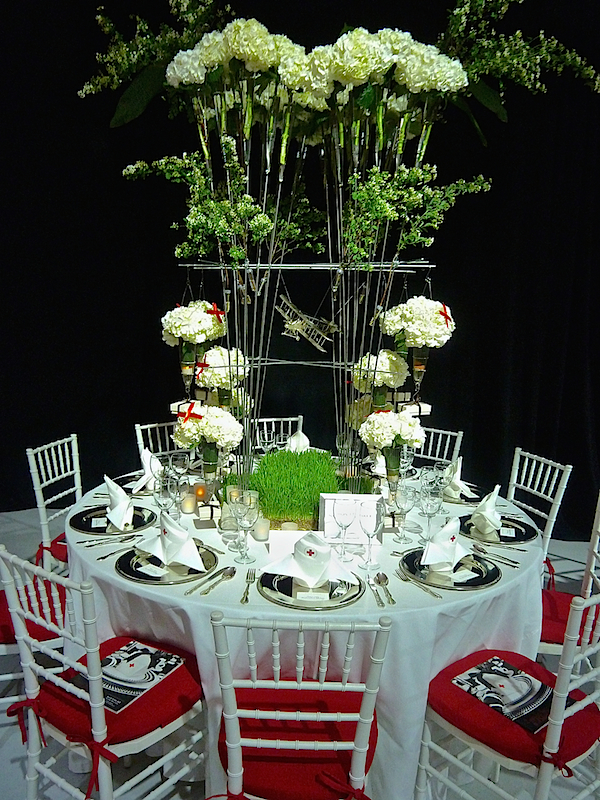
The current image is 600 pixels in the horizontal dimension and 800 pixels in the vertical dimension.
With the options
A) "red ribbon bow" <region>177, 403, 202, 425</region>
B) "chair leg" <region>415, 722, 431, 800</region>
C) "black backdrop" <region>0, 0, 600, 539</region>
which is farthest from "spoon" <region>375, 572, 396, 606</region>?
"black backdrop" <region>0, 0, 600, 539</region>

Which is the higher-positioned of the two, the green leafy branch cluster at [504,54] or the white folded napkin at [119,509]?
the green leafy branch cluster at [504,54]

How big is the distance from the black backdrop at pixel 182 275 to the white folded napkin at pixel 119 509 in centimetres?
197

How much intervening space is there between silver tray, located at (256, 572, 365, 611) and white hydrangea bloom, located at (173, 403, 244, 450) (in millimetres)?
537

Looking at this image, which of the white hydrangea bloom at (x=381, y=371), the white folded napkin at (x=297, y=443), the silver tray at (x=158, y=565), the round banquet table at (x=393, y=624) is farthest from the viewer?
the white folded napkin at (x=297, y=443)

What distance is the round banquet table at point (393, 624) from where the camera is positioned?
165cm

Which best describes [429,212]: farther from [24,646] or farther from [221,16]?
[24,646]

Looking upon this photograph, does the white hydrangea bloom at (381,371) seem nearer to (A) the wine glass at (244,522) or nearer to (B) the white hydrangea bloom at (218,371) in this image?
(B) the white hydrangea bloom at (218,371)

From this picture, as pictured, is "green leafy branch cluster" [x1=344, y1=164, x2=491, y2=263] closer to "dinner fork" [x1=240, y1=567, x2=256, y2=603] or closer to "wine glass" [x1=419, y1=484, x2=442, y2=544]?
"wine glass" [x1=419, y1=484, x2=442, y2=544]

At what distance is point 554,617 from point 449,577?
64 cm

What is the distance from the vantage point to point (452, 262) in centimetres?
383

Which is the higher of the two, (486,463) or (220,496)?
(220,496)

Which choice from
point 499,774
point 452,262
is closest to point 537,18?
point 452,262

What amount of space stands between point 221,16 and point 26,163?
234 centimetres

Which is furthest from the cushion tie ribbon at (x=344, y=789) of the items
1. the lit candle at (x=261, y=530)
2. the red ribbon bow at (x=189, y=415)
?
the red ribbon bow at (x=189, y=415)
